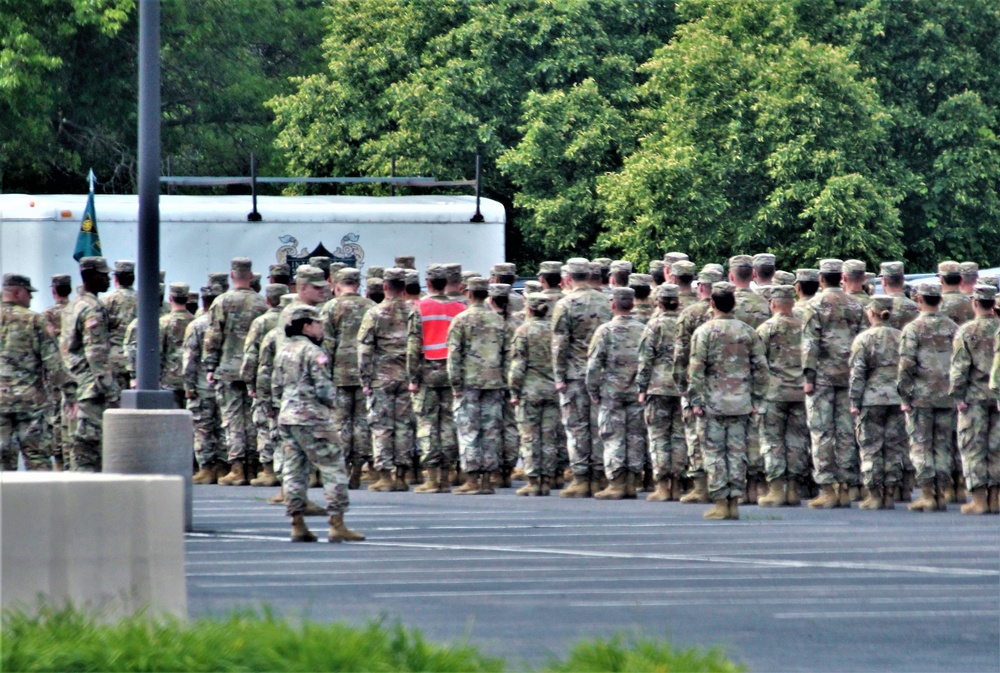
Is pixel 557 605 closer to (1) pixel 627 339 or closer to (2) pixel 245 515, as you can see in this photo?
(2) pixel 245 515

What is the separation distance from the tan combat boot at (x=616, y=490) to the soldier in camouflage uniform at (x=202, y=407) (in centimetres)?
457

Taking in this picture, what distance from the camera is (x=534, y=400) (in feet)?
66.2

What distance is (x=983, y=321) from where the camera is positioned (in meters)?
18.5

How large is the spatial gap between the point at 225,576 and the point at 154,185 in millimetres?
3860

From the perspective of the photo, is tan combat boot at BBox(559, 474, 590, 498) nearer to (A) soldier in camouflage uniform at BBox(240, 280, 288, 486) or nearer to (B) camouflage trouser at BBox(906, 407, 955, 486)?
(A) soldier in camouflage uniform at BBox(240, 280, 288, 486)

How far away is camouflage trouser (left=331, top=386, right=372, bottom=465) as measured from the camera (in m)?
20.8

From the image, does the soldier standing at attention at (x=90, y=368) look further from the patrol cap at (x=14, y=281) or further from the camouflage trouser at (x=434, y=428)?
the camouflage trouser at (x=434, y=428)

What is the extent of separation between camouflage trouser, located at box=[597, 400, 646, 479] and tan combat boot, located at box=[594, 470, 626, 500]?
66mm

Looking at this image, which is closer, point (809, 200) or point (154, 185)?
point (154, 185)

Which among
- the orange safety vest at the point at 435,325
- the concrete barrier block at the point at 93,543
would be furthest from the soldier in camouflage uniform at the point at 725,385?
the concrete barrier block at the point at 93,543

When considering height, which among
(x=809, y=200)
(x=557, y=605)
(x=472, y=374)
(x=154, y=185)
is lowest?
(x=557, y=605)

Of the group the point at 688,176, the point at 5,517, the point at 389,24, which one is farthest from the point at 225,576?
the point at 389,24

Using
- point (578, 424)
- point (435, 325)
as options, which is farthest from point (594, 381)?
point (435, 325)

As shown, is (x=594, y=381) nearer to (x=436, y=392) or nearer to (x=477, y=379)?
(x=477, y=379)
